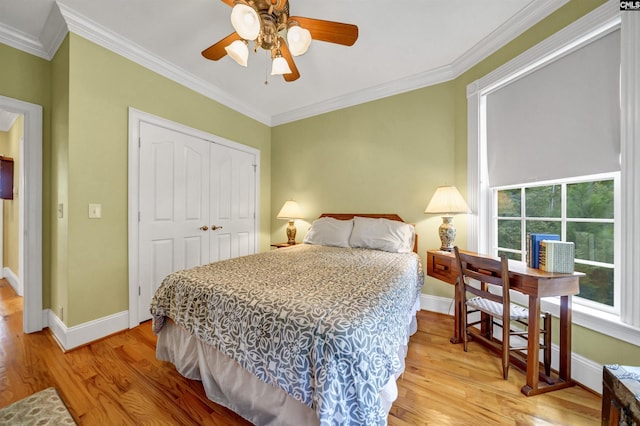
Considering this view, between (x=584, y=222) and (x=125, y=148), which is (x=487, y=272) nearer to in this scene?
(x=584, y=222)

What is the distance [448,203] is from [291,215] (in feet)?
6.71

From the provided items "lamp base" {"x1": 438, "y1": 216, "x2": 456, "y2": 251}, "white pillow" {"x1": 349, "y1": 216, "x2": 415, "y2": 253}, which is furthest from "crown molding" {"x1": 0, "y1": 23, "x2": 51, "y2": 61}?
"lamp base" {"x1": 438, "y1": 216, "x2": 456, "y2": 251}

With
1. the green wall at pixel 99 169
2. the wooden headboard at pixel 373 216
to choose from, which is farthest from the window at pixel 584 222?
the green wall at pixel 99 169

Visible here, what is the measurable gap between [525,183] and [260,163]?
3.30 meters

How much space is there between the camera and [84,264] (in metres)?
1.94

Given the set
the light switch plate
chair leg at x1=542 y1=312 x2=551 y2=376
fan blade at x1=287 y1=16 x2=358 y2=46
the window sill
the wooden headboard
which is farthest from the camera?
the wooden headboard

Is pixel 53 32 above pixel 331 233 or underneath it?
above

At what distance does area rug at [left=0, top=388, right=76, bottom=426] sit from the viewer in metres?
1.21

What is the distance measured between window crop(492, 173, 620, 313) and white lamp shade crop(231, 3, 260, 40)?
2346 mm

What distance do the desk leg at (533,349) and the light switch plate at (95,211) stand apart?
3.36 meters

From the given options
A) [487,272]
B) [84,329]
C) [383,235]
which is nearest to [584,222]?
[487,272]

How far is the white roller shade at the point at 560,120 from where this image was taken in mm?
1424

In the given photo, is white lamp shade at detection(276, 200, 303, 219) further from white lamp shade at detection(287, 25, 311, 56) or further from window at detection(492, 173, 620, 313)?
window at detection(492, 173, 620, 313)

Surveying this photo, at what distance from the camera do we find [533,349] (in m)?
1.41
